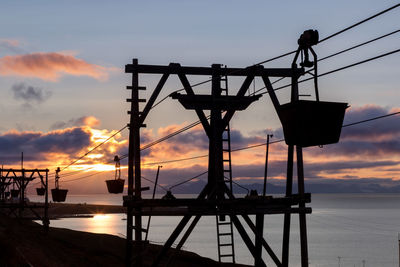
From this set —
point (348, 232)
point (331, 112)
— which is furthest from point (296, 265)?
point (348, 232)

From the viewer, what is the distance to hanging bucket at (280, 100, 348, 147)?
9.97 meters

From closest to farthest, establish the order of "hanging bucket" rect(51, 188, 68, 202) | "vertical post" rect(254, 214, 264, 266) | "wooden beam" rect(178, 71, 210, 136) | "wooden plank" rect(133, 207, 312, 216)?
"wooden plank" rect(133, 207, 312, 216)
"wooden beam" rect(178, 71, 210, 136)
"vertical post" rect(254, 214, 264, 266)
"hanging bucket" rect(51, 188, 68, 202)

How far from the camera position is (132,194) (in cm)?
2056

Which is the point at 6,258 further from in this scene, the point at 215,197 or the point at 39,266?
the point at 215,197

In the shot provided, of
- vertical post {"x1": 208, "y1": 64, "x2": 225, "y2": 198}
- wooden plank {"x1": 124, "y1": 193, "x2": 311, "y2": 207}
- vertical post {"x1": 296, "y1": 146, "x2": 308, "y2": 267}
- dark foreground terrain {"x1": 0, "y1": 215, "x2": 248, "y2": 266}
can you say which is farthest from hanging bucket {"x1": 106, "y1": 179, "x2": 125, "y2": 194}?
vertical post {"x1": 296, "y1": 146, "x2": 308, "y2": 267}

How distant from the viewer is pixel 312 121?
1007 centimetres

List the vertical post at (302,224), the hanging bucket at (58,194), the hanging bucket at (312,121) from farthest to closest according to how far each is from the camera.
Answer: the hanging bucket at (58,194), the vertical post at (302,224), the hanging bucket at (312,121)

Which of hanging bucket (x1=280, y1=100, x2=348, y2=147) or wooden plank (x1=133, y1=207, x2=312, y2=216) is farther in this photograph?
wooden plank (x1=133, y1=207, x2=312, y2=216)

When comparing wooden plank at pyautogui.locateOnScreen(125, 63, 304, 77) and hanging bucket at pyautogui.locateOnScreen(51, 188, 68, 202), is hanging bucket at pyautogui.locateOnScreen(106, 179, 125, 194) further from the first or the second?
hanging bucket at pyautogui.locateOnScreen(51, 188, 68, 202)

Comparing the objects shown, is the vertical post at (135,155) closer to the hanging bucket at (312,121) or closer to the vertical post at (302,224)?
the vertical post at (302,224)

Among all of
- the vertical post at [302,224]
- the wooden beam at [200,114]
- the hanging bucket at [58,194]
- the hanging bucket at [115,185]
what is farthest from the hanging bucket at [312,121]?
the hanging bucket at [58,194]

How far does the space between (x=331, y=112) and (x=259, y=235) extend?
10.7 m

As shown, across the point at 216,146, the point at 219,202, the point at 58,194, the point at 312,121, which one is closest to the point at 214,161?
the point at 216,146

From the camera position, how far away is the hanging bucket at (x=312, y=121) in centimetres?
997
